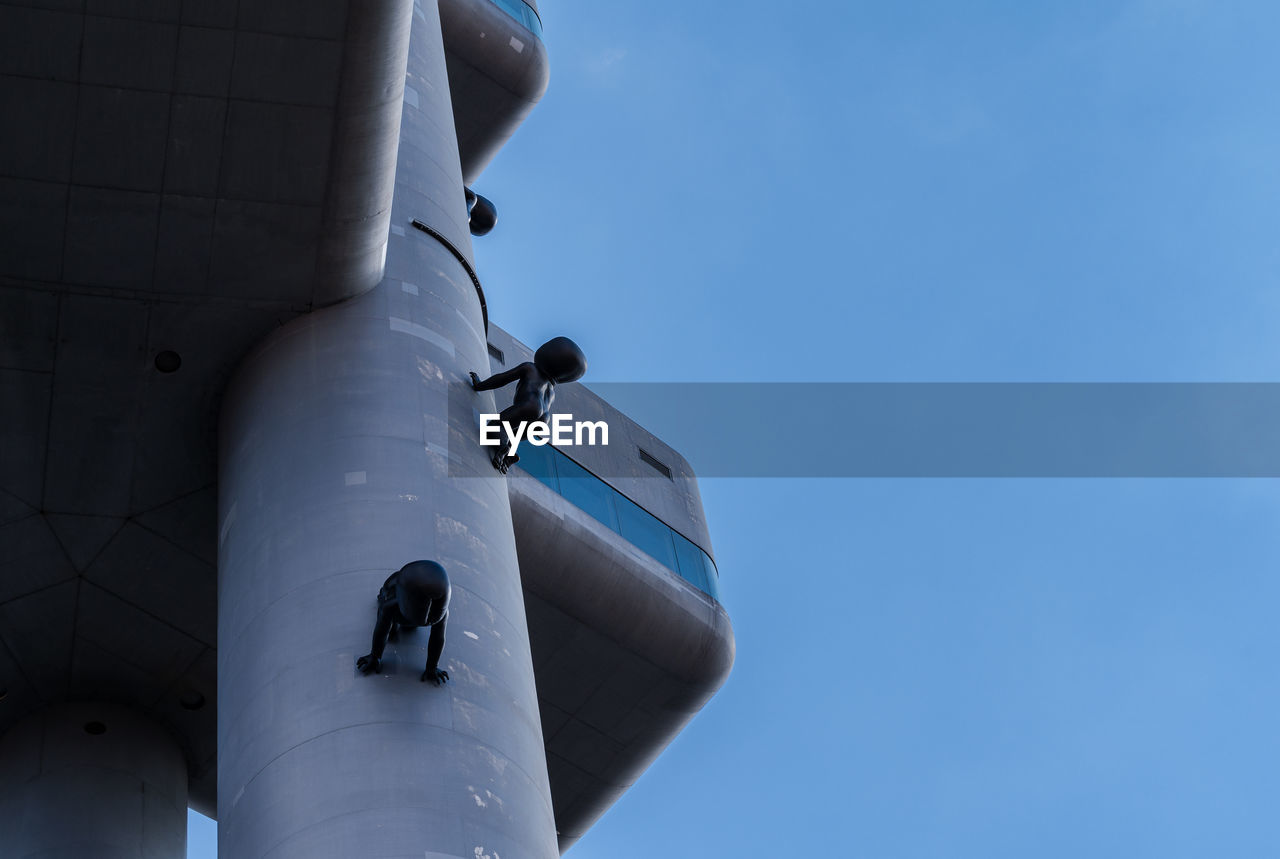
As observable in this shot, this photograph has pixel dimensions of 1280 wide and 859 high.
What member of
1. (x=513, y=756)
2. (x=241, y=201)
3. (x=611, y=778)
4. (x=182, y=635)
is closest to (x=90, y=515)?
(x=182, y=635)

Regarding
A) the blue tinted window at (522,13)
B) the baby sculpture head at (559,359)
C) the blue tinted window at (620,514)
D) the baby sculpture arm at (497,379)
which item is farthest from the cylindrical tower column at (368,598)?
the blue tinted window at (522,13)

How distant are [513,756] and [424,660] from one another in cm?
106

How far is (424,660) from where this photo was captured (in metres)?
12.7

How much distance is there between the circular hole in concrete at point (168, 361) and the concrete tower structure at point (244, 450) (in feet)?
0.11

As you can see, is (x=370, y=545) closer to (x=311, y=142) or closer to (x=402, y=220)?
(x=311, y=142)

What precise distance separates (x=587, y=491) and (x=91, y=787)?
7840 millimetres

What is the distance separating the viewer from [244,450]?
1522cm

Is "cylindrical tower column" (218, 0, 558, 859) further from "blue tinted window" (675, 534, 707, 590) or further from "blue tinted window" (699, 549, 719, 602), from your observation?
"blue tinted window" (699, 549, 719, 602)

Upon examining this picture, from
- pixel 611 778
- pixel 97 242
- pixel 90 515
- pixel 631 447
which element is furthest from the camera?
pixel 631 447

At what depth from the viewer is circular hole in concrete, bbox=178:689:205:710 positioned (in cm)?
1997

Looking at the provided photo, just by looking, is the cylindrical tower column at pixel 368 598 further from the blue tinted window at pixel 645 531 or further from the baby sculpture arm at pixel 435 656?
the blue tinted window at pixel 645 531

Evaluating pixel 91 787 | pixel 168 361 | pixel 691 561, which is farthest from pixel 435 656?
pixel 691 561

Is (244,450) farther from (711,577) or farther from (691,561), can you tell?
(711,577)

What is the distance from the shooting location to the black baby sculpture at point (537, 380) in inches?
614
